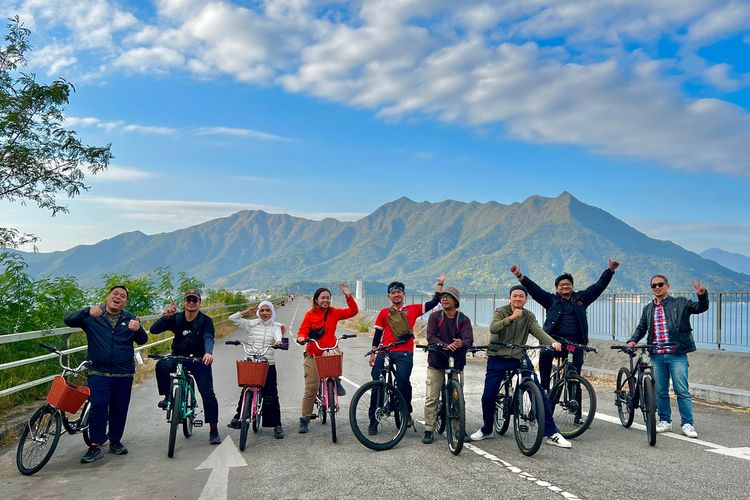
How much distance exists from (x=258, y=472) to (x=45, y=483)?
209 cm

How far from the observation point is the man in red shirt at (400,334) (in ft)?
29.4

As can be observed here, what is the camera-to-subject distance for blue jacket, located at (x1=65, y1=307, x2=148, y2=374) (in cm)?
800

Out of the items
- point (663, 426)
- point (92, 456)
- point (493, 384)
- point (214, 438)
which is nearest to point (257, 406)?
point (214, 438)

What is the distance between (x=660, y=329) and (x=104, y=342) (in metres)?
7.18

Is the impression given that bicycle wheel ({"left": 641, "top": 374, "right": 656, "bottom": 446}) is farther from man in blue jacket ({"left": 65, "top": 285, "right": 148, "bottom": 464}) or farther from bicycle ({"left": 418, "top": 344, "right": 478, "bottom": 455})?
man in blue jacket ({"left": 65, "top": 285, "right": 148, "bottom": 464})

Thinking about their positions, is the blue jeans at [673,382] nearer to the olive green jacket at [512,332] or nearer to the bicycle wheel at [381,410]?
the olive green jacket at [512,332]

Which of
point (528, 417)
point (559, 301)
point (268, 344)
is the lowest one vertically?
point (528, 417)

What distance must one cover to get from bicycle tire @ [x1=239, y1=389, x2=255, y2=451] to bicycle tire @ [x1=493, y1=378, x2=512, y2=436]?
10.1 ft

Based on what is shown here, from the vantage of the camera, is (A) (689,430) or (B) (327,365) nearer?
(B) (327,365)

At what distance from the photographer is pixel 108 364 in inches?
316

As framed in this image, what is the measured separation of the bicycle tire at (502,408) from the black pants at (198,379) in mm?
3590

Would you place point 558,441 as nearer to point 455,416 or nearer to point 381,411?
point 455,416

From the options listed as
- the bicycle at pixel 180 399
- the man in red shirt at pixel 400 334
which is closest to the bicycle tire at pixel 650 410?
the man in red shirt at pixel 400 334

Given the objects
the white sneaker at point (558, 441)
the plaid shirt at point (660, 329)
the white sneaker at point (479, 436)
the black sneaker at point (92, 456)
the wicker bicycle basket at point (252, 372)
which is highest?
the plaid shirt at point (660, 329)
